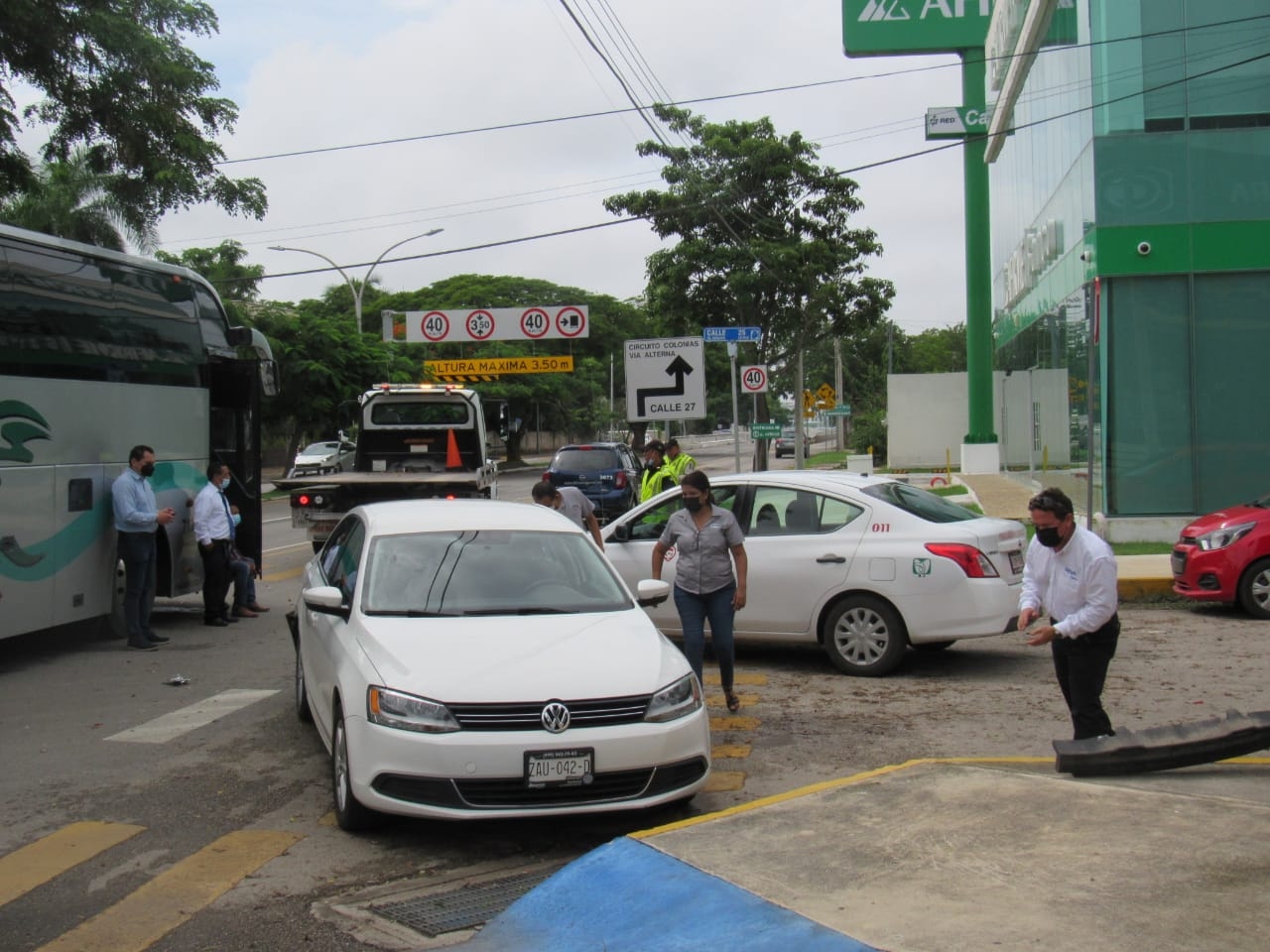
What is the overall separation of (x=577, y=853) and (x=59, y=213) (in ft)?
112

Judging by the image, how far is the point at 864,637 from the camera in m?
9.81

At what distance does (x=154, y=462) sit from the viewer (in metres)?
12.3

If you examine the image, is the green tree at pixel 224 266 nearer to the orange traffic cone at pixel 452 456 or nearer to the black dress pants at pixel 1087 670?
the orange traffic cone at pixel 452 456

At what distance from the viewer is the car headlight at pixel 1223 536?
12.1 meters

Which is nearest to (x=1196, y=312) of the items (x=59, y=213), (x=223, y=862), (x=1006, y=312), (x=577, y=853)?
(x=577, y=853)

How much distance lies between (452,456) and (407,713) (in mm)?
14054

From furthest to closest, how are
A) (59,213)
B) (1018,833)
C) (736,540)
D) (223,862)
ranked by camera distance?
(59,213) → (736,540) → (223,862) → (1018,833)

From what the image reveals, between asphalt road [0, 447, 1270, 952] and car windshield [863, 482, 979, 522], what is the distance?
1.26 m

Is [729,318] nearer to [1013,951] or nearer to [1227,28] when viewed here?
[1227,28]

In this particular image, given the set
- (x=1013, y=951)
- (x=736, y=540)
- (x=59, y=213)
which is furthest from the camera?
(x=59, y=213)

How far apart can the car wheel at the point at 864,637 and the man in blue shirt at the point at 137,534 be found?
20.1 feet

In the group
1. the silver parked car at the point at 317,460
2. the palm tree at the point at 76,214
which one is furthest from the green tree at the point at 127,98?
the silver parked car at the point at 317,460

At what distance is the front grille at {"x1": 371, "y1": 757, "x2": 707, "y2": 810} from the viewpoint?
5.62 meters

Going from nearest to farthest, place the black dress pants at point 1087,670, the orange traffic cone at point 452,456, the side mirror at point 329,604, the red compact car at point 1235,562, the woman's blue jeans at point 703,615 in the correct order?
1. the black dress pants at point 1087,670
2. the side mirror at point 329,604
3. the woman's blue jeans at point 703,615
4. the red compact car at point 1235,562
5. the orange traffic cone at point 452,456
